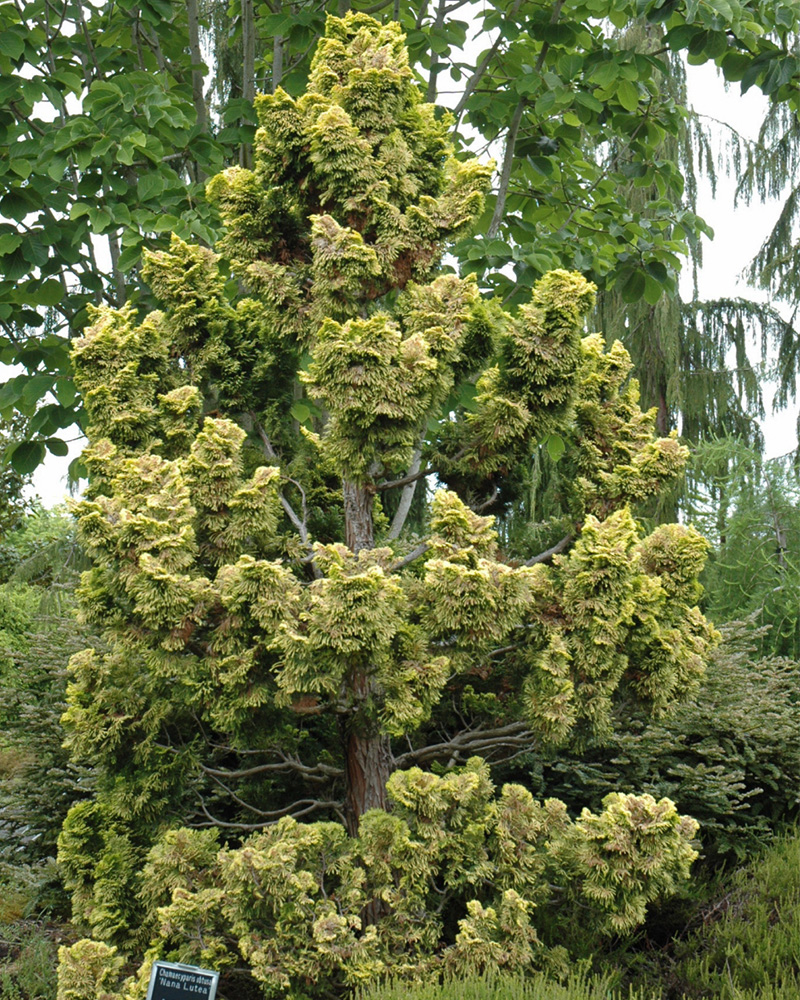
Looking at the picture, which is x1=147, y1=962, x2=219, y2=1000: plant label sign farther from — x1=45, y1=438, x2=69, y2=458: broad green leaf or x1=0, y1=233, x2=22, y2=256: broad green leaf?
x1=0, y1=233, x2=22, y2=256: broad green leaf

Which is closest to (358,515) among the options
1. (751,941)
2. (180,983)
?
(180,983)

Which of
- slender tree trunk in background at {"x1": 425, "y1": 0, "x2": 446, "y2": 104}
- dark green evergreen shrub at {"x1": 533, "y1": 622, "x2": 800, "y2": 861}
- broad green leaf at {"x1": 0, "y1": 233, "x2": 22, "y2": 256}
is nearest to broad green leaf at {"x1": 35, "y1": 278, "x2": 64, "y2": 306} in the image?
broad green leaf at {"x1": 0, "y1": 233, "x2": 22, "y2": 256}

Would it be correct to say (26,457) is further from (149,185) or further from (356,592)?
(356,592)

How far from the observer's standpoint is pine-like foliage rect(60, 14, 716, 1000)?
11.0 feet

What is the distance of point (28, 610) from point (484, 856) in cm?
1020

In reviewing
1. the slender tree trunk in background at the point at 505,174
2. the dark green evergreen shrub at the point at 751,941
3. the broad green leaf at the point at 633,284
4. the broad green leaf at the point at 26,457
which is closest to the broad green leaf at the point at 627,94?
the slender tree trunk in background at the point at 505,174

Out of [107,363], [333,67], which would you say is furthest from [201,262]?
[333,67]

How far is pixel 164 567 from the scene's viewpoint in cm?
327

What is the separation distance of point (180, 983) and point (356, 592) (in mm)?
1468

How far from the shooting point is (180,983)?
318 cm

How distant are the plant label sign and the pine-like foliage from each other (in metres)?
0.18

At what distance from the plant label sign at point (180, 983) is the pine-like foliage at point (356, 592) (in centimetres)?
18

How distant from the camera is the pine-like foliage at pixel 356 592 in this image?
11.0 ft

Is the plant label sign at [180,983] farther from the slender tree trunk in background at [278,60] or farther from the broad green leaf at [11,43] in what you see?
the slender tree trunk in background at [278,60]
